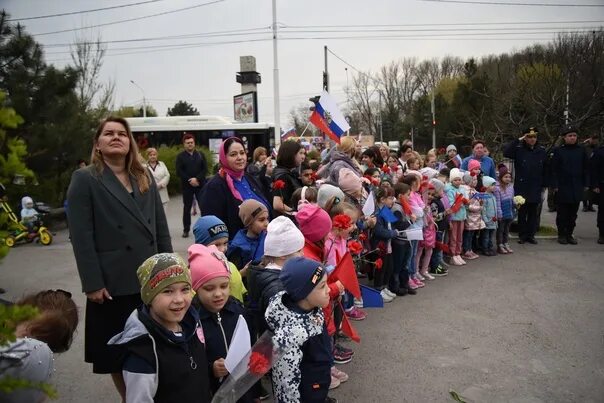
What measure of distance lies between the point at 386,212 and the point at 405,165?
3.18 m

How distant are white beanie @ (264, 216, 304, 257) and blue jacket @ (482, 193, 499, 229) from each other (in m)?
5.44

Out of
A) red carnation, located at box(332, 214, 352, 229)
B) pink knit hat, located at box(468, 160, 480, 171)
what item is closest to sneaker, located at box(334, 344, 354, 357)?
red carnation, located at box(332, 214, 352, 229)

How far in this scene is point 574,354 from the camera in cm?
409

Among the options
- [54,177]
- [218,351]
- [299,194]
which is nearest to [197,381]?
[218,351]

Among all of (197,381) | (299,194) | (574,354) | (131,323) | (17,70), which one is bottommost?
(574,354)

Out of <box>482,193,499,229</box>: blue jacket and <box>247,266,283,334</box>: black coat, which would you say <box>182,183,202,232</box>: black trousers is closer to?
<box>482,193,499,229</box>: blue jacket

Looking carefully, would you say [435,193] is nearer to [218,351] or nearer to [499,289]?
[499,289]

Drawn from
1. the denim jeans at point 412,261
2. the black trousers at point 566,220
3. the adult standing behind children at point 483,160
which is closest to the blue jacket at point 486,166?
the adult standing behind children at point 483,160

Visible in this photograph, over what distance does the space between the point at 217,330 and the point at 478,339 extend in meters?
3.05

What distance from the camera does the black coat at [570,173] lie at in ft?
27.0

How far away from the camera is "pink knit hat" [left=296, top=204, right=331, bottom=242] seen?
3.57 metres

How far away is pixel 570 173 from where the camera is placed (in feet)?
27.2

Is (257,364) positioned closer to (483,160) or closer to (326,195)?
(326,195)

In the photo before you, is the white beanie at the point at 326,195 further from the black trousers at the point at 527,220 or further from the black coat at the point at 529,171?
the black trousers at the point at 527,220
